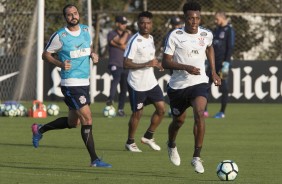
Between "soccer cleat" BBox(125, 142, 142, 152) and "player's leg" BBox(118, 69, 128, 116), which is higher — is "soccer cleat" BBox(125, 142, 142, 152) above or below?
above

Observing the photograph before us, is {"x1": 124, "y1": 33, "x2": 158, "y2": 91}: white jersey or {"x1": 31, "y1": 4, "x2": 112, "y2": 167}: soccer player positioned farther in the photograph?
{"x1": 124, "y1": 33, "x2": 158, "y2": 91}: white jersey

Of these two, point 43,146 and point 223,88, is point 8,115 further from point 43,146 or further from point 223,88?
point 43,146

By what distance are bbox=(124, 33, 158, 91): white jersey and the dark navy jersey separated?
6.36m

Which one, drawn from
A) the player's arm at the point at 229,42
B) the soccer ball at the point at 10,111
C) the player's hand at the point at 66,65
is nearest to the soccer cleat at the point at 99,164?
the player's hand at the point at 66,65

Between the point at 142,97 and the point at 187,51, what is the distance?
2850mm

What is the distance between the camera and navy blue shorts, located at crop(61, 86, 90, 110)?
13484 millimetres

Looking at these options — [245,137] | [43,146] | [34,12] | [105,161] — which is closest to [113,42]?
[34,12]

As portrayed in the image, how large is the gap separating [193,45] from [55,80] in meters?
15.3

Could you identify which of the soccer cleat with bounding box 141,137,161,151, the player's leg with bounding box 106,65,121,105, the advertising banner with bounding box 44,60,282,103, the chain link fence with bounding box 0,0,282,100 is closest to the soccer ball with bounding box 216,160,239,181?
the soccer cleat with bounding box 141,137,161,151

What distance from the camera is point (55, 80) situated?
2830 cm

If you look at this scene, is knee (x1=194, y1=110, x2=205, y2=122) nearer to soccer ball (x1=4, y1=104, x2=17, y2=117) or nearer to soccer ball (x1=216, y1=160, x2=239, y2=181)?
soccer ball (x1=216, y1=160, x2=239, y2=181)

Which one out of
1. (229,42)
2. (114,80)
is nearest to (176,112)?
(229,42)

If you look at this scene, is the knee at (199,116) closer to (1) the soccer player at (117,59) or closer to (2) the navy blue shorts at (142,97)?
(2) the navy blue shorts at (142,97)

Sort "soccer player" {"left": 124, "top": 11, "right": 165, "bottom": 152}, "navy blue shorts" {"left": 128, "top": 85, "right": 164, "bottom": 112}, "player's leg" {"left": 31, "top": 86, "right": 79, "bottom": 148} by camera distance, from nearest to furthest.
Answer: "player's leg" {"left": 31, "top": 86, "right": 79, "bottom": 148} < "soccer player" {"left": 124, "top": 11, "right": 165, "bottom": 152} < "navy blue shorts" {"left": 128, "top": 85, "right": 164, "bottom": 112}
